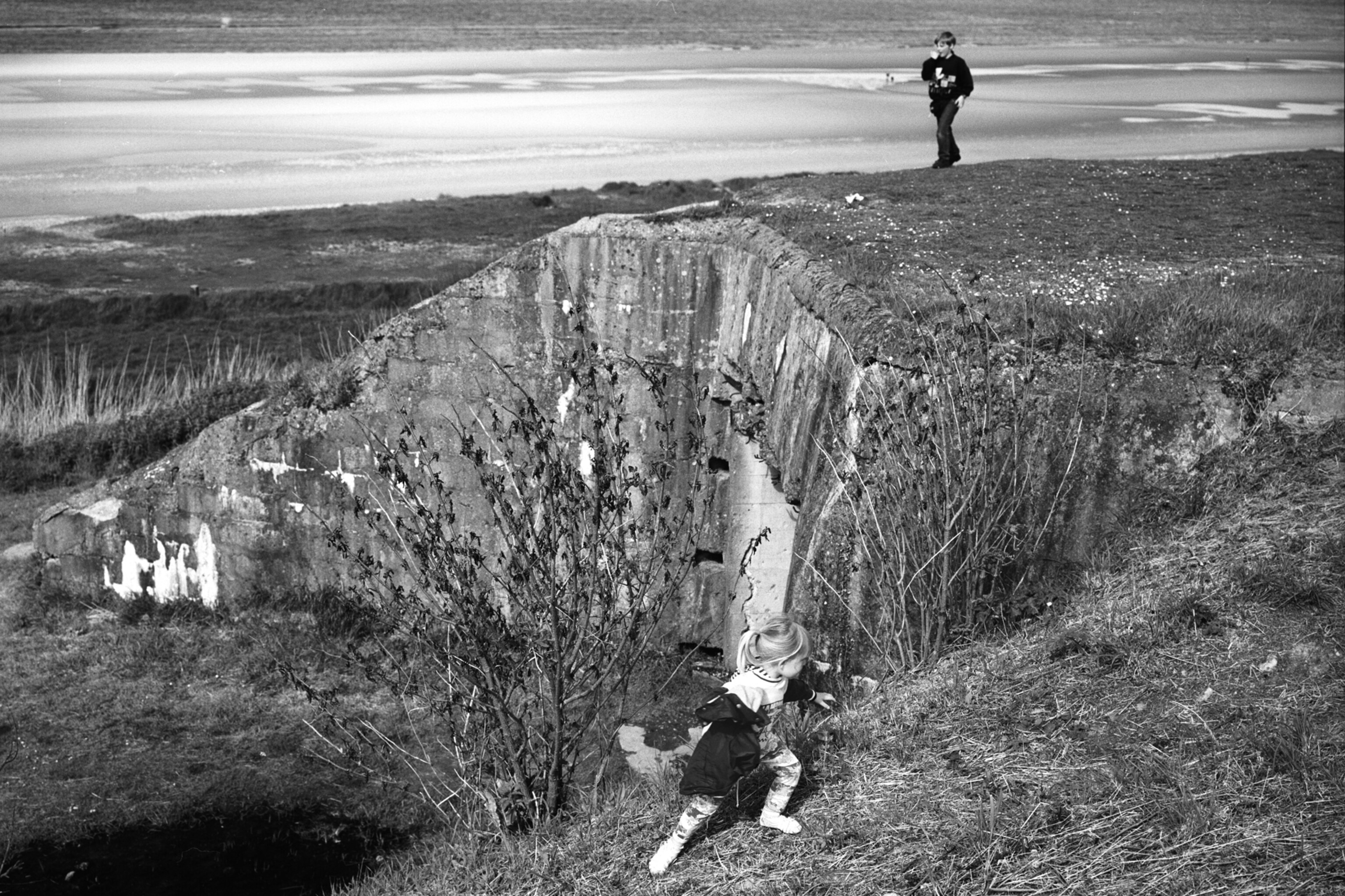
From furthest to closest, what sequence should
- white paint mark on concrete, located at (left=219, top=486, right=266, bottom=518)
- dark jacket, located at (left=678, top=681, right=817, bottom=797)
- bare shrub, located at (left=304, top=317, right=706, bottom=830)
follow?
white paint mark on concrete, located at (left=219, top=486, right=266, bottom=518) < bare shrub, located at (left=304, top=317, right=706, bottom=830) < dark jacket, located at (left=678, top=681, right=817, bottom=797)

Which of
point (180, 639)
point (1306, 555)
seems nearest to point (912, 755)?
point (1306, 555)

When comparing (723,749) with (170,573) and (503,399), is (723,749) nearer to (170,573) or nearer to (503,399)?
(503,399)

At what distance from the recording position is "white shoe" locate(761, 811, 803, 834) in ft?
14.6

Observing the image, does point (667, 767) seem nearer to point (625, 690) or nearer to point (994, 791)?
point (625, 690)

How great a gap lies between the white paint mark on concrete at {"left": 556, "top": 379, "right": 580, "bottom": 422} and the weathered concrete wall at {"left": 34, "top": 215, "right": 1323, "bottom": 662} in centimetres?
7

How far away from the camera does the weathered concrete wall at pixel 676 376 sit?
21.0 ft

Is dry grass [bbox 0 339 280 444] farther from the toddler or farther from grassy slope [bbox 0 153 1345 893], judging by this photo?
the toddler

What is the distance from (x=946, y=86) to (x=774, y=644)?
11.2 metres

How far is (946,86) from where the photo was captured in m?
14.2

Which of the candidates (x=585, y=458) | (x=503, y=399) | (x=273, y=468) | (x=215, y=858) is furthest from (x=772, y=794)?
(x=273, y=468)

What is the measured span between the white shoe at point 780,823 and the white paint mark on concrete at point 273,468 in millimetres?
6493

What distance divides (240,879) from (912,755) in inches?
166

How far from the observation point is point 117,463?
13930 millimetres

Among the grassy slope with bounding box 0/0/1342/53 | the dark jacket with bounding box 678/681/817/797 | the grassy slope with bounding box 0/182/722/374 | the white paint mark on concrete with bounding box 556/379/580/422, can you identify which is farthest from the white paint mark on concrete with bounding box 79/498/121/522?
the dark jacket with bounding box 678/681/817/797
